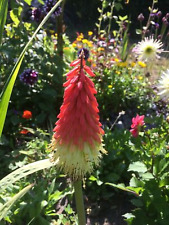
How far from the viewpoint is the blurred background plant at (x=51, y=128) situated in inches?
85.1

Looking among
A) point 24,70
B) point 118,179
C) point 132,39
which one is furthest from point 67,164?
point 132,39

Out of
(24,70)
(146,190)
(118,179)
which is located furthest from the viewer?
(24,70)

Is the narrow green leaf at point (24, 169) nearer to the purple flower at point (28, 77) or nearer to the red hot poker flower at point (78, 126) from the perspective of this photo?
the red hot poker flower at point (78, 126)

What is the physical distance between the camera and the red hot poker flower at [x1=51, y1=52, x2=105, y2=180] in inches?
54.1

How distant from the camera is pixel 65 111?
4.65 feet

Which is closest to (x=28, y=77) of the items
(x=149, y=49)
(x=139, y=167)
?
(x=149, y=49)

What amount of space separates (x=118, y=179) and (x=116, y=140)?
304 mm

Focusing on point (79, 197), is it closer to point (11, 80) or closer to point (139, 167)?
point (11, 80)

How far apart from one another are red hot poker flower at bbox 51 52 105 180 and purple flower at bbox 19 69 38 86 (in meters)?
1.82

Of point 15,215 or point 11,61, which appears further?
point 11,61

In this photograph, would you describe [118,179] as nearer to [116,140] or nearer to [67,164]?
[116,140]

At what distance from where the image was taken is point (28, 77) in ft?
10.7

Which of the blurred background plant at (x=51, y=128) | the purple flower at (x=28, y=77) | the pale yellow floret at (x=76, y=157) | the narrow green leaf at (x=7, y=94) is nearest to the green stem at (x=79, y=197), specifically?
the pale yellow floret at (x=76, y=157)

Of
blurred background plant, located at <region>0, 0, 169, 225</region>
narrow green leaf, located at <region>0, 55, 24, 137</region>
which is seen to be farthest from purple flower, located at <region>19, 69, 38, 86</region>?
narrow green leaf, located at <region>0, 55, 24, 137</region>
